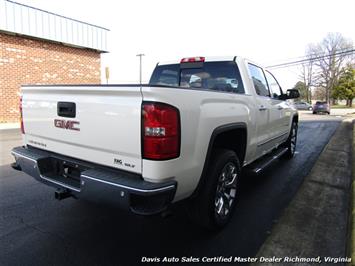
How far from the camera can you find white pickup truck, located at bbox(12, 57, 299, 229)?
230cm

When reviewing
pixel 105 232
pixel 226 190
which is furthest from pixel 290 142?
pixel 105 232

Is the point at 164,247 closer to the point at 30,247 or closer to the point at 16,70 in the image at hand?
the point at 30,247

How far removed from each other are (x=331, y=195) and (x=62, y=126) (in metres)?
3.90

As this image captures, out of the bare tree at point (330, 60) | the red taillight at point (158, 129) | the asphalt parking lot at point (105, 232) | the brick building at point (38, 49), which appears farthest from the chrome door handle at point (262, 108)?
the bare tree at point (330, 60)

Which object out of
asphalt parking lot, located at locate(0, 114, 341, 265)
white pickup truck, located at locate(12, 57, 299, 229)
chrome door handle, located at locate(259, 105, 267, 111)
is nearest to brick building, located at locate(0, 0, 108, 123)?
asphalt parking lot, located at locate(0, 114, 341, 265)

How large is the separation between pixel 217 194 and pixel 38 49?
13.9m

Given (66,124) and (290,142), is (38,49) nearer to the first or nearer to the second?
(290,142)

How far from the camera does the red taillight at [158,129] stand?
2266 millimetres

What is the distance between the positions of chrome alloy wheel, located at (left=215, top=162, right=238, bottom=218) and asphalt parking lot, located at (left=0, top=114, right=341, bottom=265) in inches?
9.1

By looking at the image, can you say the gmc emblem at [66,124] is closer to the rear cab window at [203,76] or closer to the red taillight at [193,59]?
the rear cab window at [203,76]

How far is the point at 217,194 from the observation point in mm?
3180

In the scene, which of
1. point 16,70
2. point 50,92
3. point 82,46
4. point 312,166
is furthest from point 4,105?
point 312,166

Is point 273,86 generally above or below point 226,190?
above

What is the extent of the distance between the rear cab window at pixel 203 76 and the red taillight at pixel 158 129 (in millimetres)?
1652
